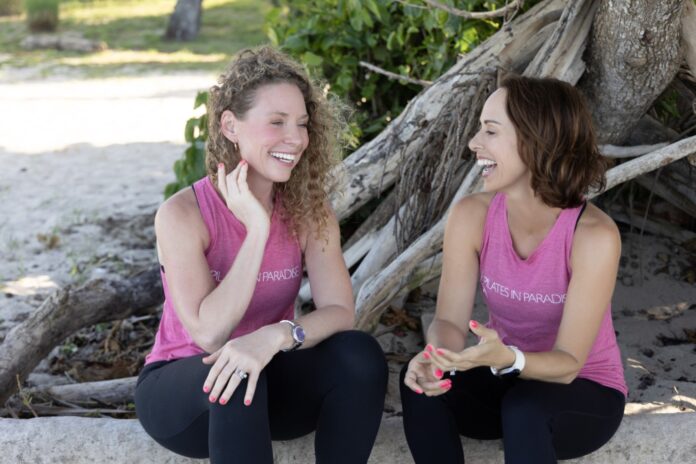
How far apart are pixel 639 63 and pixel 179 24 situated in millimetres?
16110

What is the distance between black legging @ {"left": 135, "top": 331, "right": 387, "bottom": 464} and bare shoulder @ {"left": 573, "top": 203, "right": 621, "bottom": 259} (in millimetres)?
617

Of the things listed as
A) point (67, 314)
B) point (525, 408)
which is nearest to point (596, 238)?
point (525, 408)

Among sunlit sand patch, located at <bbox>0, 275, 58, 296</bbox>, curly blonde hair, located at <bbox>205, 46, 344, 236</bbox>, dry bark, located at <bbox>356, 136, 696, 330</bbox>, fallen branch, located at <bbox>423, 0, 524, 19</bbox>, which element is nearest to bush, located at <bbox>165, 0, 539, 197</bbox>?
fallen branch, located at <bbox>423, 0, 524, 19</bbox>

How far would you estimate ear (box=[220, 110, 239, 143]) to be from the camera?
2877 mm

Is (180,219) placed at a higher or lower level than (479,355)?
higher

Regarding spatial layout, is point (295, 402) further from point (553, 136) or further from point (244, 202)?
point (553, 136)

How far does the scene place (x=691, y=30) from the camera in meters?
3.57

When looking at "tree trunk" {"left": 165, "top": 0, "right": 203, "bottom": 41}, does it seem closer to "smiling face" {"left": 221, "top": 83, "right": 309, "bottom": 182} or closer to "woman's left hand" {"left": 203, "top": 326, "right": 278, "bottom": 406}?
"smiling face" {"left": 221, "top": 83, "right": 309, "bottom": 182}

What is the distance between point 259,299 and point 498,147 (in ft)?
2.67

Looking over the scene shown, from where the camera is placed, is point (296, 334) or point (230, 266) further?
point (230, 266)

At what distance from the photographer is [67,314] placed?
394 cm

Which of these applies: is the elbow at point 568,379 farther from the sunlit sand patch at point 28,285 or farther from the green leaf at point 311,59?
the sunlit sand patch at point 28,285

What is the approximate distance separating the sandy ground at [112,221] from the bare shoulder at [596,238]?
0.80 metres

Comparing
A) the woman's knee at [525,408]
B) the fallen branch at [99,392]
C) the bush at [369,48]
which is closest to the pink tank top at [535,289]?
the woman's knee at [525,408]
